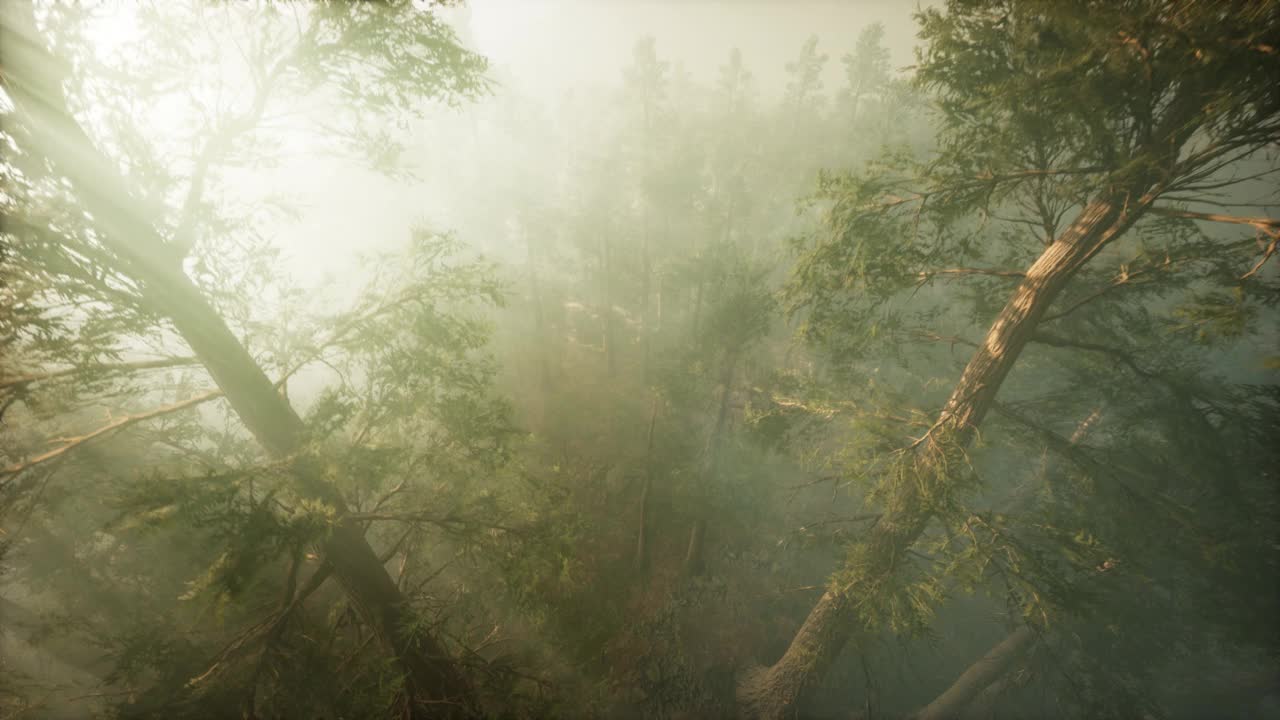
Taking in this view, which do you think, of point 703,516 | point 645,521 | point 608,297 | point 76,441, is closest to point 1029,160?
point 76,441

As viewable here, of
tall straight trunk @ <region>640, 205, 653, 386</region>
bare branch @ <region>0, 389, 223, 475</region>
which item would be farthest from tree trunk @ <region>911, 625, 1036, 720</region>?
bare branch @ <region>0, 389, 223, 475</region>

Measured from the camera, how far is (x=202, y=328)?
151 inches

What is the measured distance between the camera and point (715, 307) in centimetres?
1249

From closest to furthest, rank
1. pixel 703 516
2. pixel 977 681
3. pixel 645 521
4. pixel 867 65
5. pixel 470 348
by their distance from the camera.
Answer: pixel 470 348, pixel 977 681, pixel 703 516, pixel 645 521, pixel 867 65

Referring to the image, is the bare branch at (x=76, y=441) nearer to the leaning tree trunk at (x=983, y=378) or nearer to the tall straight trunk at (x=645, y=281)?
the leaning tree trunk at (x=983, y=378)

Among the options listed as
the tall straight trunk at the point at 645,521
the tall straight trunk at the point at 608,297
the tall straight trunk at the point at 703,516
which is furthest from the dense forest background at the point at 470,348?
the tall straight trunk at the point at 608,297

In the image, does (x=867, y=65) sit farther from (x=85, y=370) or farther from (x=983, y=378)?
(x=85, y=370)

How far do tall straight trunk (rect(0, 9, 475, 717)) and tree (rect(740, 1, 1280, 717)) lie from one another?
5.54 m

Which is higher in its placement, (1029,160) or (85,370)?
(1029,160)

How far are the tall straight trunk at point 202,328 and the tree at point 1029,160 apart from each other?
18.2 ft

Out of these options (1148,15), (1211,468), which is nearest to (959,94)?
(1148,15)

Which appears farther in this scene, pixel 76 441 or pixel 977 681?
pixel 977 681

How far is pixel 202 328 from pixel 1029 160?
8878 millimetres

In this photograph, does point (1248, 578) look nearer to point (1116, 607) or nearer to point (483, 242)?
point (1116, 607)
